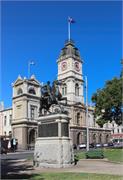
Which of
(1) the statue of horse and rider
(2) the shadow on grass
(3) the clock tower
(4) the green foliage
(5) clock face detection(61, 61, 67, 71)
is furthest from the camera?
(5) clock face detection(61, 61, 67, 71)

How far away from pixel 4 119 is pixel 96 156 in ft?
195

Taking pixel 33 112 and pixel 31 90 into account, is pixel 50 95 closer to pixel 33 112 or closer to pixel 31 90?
pixel 31 90

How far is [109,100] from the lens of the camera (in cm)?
5578

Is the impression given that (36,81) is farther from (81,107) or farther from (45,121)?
(45,121)

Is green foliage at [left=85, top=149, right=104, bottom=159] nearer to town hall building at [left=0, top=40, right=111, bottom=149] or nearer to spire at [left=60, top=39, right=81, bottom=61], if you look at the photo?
town hall building at [left=0, top=40, right=111, bottom=149]

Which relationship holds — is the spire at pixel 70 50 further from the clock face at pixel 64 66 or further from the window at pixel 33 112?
the window at pixel 33 112

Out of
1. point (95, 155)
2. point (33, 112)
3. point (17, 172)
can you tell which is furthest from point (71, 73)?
point (17, 172)

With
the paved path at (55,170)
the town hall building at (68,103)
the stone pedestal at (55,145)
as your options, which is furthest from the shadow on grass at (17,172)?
the town hall building at (68,103)

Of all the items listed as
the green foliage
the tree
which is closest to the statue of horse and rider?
the green foliage

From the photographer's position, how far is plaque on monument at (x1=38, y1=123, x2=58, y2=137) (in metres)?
22.7

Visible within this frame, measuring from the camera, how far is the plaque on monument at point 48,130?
22703 mm

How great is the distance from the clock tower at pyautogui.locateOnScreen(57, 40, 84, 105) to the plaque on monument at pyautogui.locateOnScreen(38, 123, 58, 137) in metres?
68.5

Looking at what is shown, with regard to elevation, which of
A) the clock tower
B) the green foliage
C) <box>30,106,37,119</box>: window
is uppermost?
the clock tower

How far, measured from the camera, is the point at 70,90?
93.6m
